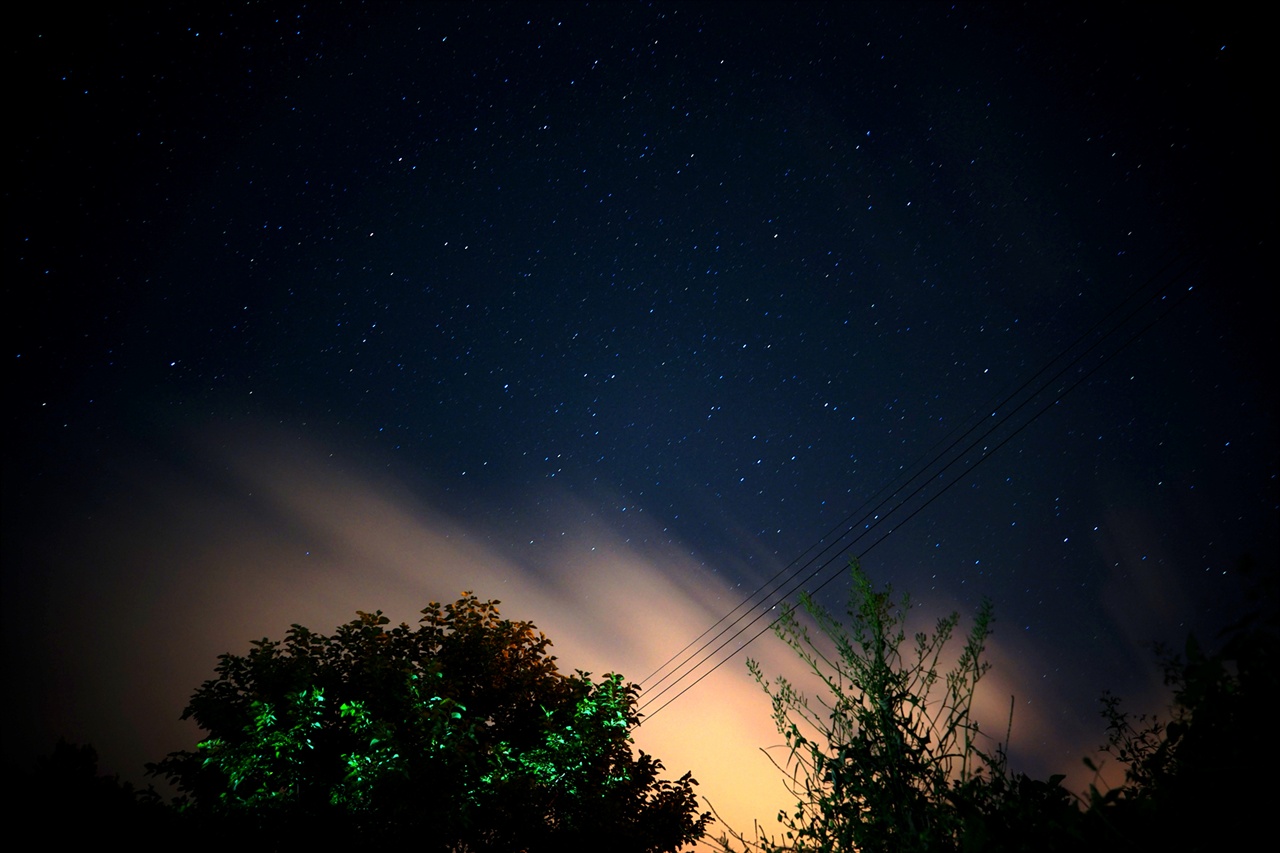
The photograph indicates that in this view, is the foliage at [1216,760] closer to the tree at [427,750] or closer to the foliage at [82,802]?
the tree at [427,750]

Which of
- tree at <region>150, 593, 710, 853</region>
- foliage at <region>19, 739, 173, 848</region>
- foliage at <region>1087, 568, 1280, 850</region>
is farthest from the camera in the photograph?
tree at <region>150, 593, 710, 853</region>

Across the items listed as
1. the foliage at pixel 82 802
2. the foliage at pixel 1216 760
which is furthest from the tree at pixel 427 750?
the foliage at pixel 1216 760

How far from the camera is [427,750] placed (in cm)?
831

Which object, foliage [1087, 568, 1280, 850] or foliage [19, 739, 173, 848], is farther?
foliage [19, 739, 173, 848]

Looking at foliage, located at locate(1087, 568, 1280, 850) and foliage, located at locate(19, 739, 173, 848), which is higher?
foliage, located at locate(1087, 568, 1280, 850)

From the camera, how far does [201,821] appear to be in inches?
317

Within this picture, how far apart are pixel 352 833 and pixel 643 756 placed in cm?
551

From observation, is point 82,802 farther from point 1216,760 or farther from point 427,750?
point 1216,760

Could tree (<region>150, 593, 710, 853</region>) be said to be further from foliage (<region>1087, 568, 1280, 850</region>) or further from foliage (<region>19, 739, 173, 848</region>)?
foliage (<region>1087, 568, 1280, 850</region>)

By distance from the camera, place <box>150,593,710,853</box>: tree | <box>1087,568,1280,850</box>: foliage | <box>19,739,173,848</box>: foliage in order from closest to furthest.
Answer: <box>1087,568,1280,850</box>: foliage
<box>19,739,173,848</box>: foliage
<box>150,593,710,853</box>: tree

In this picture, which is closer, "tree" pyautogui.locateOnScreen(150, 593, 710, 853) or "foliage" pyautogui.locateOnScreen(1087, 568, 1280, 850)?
"foliage" pyautogui.locateOnScreen(1087, 568, 1280, 850)

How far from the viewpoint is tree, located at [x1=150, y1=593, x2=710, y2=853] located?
8.18m

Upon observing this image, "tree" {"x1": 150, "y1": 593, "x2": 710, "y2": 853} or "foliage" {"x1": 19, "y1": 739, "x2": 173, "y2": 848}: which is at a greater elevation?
"tree" {"x1": 150, "y1": 593, "x2": 710, "y2": 853}

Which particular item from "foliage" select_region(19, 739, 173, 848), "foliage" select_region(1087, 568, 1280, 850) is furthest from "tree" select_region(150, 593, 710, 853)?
"foliage" select_region(1087, 568, 1280, 850)
